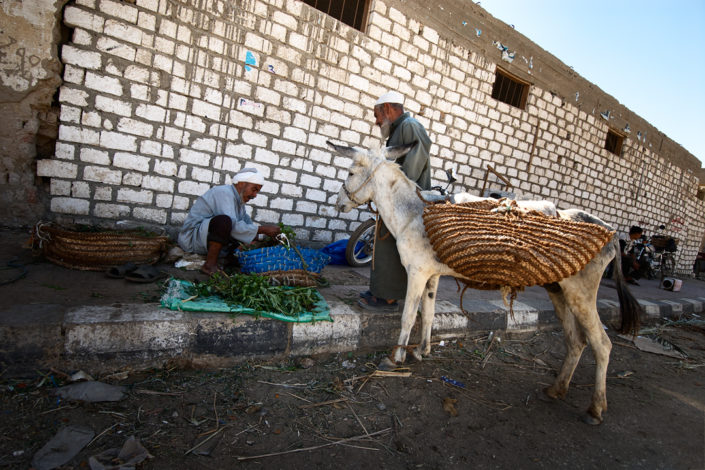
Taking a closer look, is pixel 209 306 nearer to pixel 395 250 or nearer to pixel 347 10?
pixel 395 250

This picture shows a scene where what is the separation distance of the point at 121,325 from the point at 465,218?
2.38 m

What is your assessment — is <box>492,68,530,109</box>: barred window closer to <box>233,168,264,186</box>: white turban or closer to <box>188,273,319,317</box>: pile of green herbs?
<box>233,168,264,186</box>: white turban

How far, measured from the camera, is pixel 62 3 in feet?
13.4

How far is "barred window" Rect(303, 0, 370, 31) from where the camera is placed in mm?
5676

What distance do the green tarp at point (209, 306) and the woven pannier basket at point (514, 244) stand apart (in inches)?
47.7

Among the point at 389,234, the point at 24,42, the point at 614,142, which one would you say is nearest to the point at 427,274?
the point at 389,234

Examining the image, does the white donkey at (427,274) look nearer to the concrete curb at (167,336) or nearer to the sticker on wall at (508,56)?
the concrete curb at (167,336)

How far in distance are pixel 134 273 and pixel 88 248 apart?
1.91 ft

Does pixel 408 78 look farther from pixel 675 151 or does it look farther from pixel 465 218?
pixel 675 151

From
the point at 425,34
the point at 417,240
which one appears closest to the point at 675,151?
the point at 425,34

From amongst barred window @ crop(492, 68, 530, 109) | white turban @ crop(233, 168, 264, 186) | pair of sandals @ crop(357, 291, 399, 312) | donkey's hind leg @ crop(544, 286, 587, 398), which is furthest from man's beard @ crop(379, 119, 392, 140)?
barred window @ crop(492, 68, 530, 109)

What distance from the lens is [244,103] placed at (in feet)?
17.1

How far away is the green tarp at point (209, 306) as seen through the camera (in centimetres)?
272

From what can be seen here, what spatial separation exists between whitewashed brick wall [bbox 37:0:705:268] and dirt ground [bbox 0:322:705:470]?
3160 mm
